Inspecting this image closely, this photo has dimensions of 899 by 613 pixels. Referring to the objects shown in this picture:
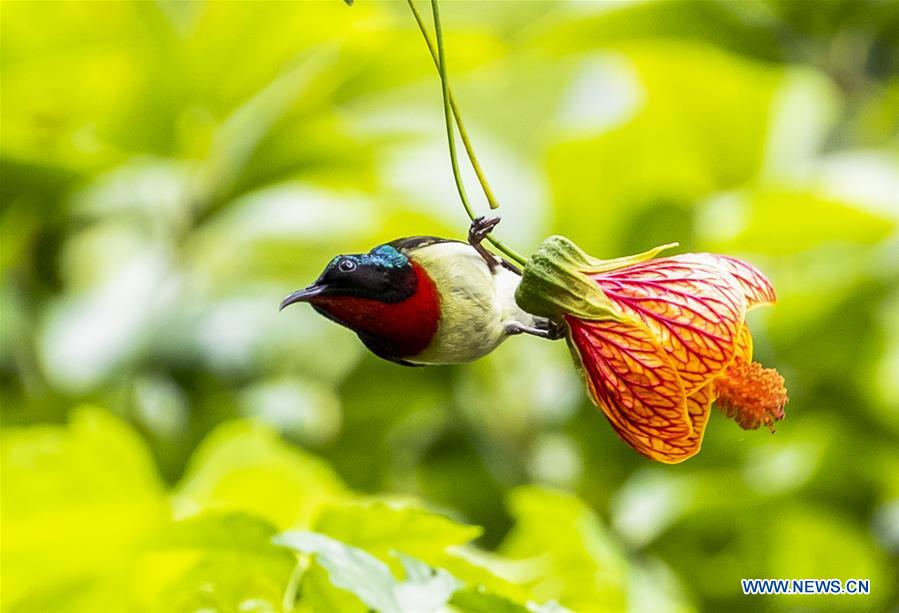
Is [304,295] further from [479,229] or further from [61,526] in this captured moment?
[61,526]

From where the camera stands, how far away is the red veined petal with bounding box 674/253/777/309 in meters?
0.26

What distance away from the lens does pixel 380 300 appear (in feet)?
0.72

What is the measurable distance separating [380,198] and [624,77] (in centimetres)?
29

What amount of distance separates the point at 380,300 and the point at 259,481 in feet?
1.42

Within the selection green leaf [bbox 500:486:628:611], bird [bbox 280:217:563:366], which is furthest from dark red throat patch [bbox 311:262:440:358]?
green leaf [bbox 500:486:628:611]

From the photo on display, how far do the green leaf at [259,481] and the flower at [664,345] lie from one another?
1.07ft

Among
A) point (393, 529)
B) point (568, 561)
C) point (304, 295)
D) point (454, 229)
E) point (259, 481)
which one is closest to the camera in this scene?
point (304, 295)

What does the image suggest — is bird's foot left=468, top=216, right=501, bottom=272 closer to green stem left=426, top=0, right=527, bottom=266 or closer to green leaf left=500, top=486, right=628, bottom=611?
green stem left=426, top=0, right=527, bottom=266

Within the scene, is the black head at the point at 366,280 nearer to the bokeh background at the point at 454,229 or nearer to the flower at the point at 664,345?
the flower at the point at 664,345

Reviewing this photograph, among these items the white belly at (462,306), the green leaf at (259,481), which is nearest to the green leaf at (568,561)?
the green leaf at (259,481)

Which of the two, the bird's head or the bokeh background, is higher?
the bird's head

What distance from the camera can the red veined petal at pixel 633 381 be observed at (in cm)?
25

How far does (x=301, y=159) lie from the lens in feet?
3.23

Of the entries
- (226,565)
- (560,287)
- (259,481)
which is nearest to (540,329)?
(560,287)
